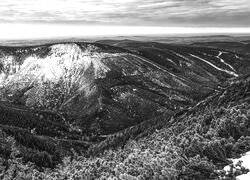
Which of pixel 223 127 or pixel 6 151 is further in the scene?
pixel 6 151

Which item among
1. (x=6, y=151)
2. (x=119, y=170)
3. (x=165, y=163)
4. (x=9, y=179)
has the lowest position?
(x=6, y=151)

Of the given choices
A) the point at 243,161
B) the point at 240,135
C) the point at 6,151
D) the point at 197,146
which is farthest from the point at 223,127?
the point at 6,151

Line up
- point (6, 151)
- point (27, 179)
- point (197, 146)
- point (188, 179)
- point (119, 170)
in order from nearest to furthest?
1. point (188, 179)
2. point (197, 146)
3. point (119, 170)
4. point (27, 179)
5. point (6, 151)

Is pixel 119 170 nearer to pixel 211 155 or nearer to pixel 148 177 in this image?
pixel 148 177

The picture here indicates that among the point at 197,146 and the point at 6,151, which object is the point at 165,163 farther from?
the point at 6,151

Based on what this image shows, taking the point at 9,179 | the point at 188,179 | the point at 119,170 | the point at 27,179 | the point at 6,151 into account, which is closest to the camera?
the point at 188,179

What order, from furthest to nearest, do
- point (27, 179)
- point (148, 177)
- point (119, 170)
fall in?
1. point (27, 179)
2. point (119, 170)
3. point (148, 177)

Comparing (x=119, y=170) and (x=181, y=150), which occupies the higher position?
(x=181, y=150)

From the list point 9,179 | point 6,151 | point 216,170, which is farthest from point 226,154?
point 6,151

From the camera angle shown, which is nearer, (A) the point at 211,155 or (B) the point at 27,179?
(A) the point at 211,155
